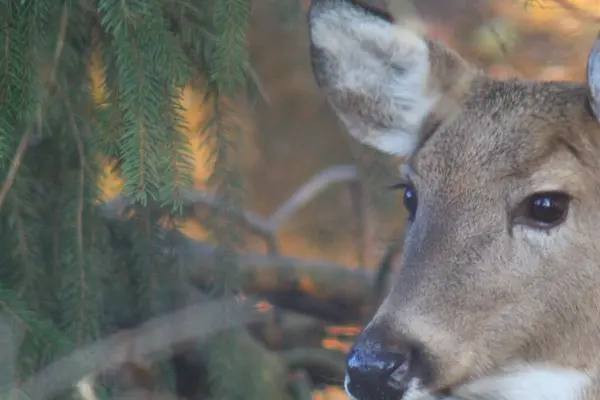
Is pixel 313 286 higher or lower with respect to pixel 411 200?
lower

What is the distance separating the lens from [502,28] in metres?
5.11

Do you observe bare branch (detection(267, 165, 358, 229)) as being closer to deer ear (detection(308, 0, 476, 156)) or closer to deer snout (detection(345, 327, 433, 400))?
deer ear (detection(308, 0, 476, 156))

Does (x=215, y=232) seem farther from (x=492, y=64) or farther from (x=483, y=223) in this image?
(x=492, y=64)

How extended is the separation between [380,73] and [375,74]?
0.02m

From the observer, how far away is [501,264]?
2.54 m

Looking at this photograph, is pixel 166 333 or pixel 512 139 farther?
pixel 166 333

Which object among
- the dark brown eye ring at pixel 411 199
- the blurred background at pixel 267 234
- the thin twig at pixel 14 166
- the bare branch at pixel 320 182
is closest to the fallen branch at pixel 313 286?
the blurred background at pixel 267 234

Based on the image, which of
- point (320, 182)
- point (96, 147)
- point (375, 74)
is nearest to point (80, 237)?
point (96, 147)

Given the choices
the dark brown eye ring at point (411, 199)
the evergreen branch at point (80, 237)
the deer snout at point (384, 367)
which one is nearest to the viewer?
the deer snout at point (384, 367)

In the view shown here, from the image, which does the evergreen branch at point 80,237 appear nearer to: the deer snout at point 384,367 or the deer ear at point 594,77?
the deer snout at point 384,367

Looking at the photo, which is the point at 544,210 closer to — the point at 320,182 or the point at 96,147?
the point at 96,147

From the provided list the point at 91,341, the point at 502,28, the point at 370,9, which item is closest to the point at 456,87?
the point at 370,9

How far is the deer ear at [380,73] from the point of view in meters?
3.00

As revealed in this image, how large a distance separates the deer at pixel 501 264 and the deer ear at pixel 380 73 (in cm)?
25
